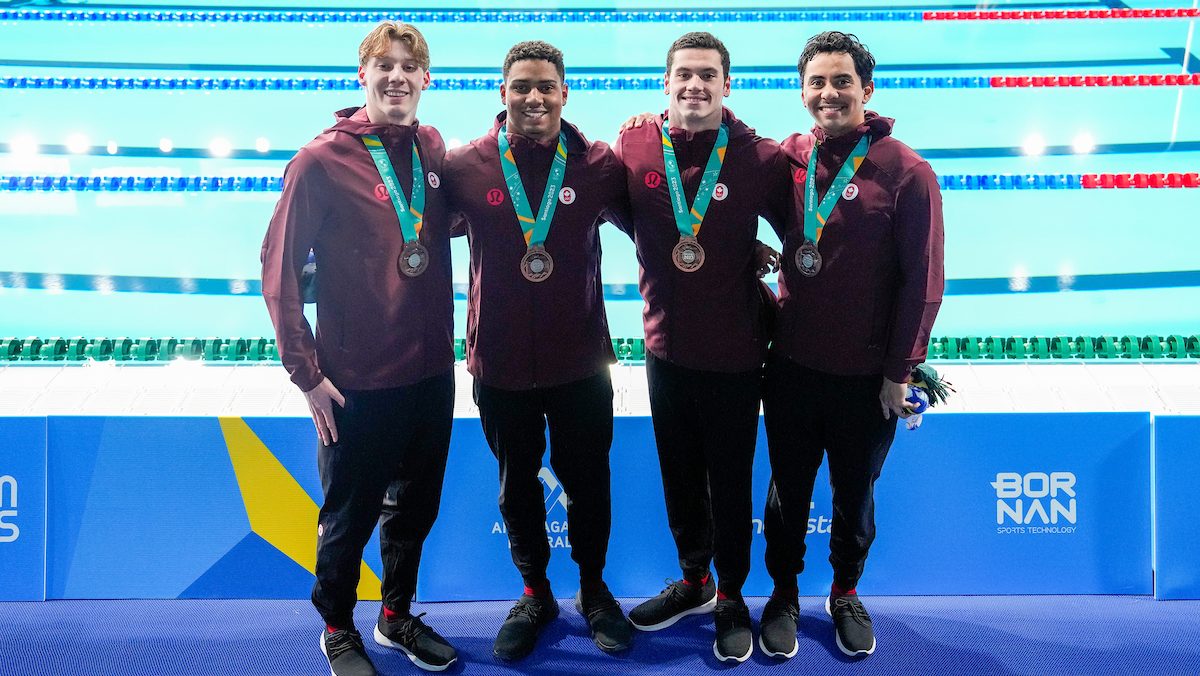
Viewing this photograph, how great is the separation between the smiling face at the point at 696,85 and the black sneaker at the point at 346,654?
1.35 meters

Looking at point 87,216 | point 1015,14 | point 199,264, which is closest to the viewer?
point 199,264

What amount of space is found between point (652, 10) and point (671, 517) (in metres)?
6.38

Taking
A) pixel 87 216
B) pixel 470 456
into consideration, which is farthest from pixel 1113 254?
pixel 87 216

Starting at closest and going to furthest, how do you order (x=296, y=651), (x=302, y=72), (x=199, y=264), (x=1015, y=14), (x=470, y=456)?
(x=296, y=651) < (x=470, y=456) < (x=199, y=264) < (x=302, y=72) < (x=1015, y=14)

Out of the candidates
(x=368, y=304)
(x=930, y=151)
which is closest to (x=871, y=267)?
(x=368, y=304)

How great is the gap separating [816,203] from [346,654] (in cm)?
141

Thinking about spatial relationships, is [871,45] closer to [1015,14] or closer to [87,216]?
[1015,14]

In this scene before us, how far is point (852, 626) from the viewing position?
2416mm

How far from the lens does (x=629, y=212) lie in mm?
2293

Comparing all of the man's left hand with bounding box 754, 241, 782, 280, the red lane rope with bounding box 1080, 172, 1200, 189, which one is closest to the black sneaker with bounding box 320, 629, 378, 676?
the man's left hand with bounding box 754, 241, 782, 280

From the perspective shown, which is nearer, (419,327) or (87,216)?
(419,327)

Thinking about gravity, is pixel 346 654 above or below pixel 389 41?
below

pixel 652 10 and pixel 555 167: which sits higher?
pixel 652 10

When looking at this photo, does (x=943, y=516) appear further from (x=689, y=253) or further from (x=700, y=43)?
(x=700, y=43)
